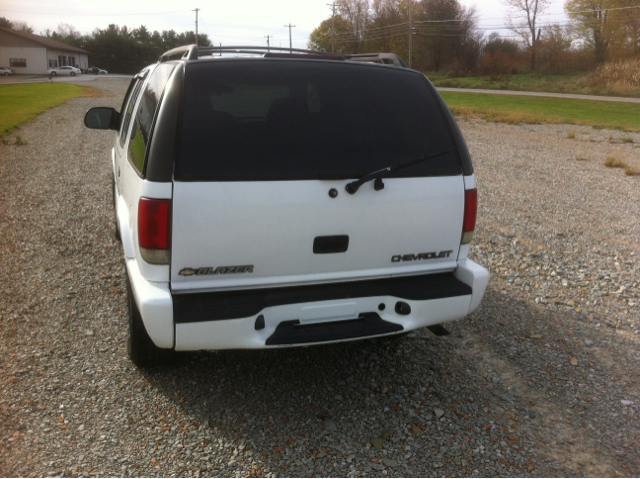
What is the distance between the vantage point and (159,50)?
85188mm

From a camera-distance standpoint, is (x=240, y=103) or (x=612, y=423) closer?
(x=612, y=423)

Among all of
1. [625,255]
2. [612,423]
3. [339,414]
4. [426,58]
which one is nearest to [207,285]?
[339,414]

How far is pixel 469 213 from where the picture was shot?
10.8 ft

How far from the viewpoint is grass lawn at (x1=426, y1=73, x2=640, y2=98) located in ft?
129

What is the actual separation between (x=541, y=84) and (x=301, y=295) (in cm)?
4681

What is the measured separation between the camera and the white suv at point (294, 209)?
9.04 ft

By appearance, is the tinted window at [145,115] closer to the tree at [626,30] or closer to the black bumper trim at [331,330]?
the black bumper trim at [331,330]

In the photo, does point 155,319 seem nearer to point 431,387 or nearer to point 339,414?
point 339,414

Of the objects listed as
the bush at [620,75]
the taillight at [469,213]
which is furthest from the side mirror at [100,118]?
the bush at [620,75]

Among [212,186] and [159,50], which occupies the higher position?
[159,50]

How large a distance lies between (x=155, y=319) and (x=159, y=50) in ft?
296

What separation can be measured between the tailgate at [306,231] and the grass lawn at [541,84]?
131 feet

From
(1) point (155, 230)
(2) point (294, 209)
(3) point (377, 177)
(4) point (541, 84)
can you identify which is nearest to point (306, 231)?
(2) point (294, 209)

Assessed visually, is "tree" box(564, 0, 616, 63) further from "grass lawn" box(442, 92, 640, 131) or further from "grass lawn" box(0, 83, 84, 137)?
"grass lawn" box(0, 83, 84, 137)
